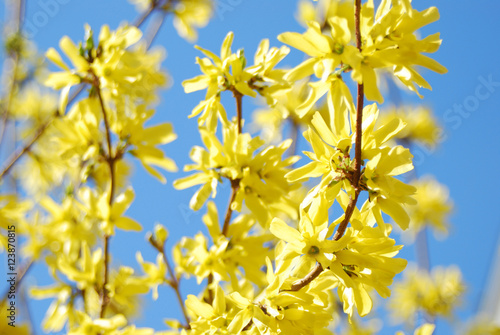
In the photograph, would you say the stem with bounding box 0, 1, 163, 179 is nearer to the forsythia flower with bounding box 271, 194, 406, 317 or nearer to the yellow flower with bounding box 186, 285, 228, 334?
the yellow flower with bounding box 186, 285, 228, 334

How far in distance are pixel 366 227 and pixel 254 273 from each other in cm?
54

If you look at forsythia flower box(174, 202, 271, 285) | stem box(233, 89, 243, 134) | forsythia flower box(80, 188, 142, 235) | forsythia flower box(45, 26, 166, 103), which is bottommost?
forsythia flower box(174, 202, 271, 285)

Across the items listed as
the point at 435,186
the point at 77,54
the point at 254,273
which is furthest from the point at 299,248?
the point at 435,186

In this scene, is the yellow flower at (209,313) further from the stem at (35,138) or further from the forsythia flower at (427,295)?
the forsythia flower at (427,295)

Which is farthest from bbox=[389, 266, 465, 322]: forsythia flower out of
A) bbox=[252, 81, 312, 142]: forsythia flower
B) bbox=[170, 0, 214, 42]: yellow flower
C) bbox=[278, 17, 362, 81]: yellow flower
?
bbox=[278, 17, 362, 81]: yellow flower

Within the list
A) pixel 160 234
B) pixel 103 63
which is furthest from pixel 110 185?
pixel 103 63

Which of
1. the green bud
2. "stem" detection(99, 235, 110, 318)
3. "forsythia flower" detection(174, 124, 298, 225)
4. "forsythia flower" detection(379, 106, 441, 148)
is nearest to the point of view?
"forsythia flower" detection(174, 124, 298, 225)

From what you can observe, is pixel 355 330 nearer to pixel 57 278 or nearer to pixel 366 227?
pixel 57 278

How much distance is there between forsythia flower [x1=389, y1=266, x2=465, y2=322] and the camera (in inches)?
176

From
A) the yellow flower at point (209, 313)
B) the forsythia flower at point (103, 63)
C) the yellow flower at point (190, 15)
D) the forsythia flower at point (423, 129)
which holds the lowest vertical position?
the yellow flower at point (209, 313)

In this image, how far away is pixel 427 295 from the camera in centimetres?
455

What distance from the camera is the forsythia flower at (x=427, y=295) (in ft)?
14.7

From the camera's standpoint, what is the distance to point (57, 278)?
185 centimetres

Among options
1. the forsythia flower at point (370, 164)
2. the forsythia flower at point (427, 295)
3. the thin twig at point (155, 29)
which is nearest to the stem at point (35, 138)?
the thin twig at point (155, 29)
